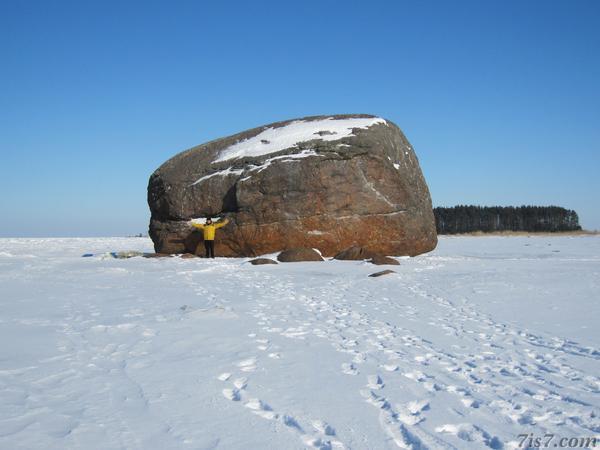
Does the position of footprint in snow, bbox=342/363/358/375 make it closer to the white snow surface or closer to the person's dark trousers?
the person's dark trousers

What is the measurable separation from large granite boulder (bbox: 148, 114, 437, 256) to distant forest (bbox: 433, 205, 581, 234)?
4157 cm

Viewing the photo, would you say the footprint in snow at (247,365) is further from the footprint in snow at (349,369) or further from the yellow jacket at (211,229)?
the yellow jacket at (211,229)

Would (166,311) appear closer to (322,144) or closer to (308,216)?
(308,216)

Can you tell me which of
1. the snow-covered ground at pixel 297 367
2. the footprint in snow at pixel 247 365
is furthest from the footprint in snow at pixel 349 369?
the footprint in snow at pixel 247 365

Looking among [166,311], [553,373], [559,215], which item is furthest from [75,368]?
[559,215]

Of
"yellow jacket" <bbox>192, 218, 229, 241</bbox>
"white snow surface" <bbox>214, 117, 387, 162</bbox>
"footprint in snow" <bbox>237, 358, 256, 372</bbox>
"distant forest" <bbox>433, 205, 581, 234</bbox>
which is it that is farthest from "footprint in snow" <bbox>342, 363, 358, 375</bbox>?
"distant forest" <bbox>433, 205, 581, 234</bbox>

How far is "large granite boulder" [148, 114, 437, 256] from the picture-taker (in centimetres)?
1358

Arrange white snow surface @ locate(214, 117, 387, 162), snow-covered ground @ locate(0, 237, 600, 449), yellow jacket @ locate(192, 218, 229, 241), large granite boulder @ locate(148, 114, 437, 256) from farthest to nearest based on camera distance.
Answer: white snow surface @ locate(214, 117, 387, 162) < yellow jacket @ locate(192, 218, 229, 241) < large granite boulder @ locate(148, 114, 437, 256) < snow-covered ground @ locate(0, 237, 600, 449)

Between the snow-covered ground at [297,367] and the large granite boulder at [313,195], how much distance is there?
6.05 metres

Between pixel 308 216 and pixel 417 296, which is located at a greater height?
pixel 308 216

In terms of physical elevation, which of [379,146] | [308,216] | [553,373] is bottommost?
[553,373]

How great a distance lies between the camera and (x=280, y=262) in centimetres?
1234

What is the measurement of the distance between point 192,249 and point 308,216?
4.10 metres

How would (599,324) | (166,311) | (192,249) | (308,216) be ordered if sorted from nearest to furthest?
(599,324) → (166,311) → (308,216) → (192,249)
